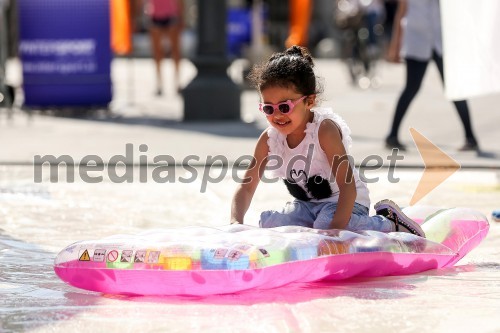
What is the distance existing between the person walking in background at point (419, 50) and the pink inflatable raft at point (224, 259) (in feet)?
14.5

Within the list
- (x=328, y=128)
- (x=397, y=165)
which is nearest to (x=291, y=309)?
(x=328, y=128)

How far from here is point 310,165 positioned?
5320mm

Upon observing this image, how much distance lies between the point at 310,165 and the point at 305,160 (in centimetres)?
3

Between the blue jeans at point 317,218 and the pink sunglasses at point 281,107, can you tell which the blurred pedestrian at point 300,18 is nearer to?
the blue jeans at point 317,218

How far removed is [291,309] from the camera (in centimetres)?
440

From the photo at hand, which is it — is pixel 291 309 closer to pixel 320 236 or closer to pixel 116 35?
pixel 320 236

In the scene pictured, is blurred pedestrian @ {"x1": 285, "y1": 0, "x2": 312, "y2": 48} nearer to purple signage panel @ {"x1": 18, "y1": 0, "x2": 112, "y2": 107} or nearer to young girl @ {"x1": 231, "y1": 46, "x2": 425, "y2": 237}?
purple signage panel @ {"x1": 18, "y1": 0, "x2": 112, "y2": 107}

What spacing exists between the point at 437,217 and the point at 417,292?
0.94m

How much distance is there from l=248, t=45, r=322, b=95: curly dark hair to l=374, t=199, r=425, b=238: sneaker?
0.68 metres

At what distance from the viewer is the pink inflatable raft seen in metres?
4.58

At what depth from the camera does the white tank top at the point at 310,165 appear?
529 cm

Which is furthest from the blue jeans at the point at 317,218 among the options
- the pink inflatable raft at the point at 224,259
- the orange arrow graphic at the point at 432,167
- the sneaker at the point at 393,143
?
the sneaker at the point at 393,143

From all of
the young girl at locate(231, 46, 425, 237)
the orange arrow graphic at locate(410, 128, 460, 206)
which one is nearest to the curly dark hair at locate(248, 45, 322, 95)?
the young girl at locate(231, 46, 425, 237)

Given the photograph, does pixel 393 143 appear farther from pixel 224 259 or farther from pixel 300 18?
pixel 300 18
